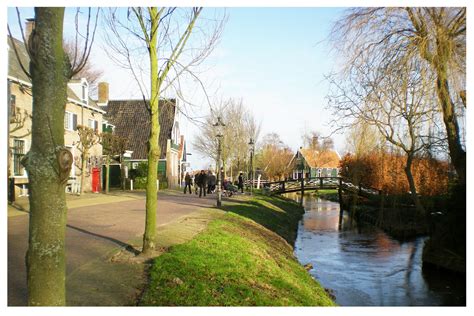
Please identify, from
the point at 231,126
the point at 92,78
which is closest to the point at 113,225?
the point at 231,126

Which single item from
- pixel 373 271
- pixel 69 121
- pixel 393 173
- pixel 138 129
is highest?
pixel 138 129

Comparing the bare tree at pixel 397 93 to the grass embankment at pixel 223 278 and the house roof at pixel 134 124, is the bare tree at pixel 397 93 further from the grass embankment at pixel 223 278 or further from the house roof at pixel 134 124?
the house roof at pixel 134 124

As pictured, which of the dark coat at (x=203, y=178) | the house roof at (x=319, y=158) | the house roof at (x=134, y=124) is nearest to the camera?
the dark coat at (x=203, y=178)

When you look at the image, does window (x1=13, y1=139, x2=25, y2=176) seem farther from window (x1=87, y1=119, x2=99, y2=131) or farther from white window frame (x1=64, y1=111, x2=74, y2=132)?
window (x1=87, y1=119, x2=99, y2=131)

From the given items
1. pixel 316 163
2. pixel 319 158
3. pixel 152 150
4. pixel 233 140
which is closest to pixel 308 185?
pixel 233 140

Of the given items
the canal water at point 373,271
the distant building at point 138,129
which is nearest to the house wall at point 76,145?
the distant building at point 138,129

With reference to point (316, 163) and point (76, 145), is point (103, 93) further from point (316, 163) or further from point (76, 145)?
point (316, 163)

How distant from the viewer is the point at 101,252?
29.5 feet

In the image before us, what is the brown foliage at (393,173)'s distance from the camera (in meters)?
20.4

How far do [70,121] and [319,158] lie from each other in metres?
48.4

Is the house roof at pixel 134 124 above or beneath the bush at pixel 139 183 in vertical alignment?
above

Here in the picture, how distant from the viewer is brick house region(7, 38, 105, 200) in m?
19.8

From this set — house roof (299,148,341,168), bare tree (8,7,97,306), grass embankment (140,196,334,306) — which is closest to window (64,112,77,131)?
grass embankment (140,196,334,306)
